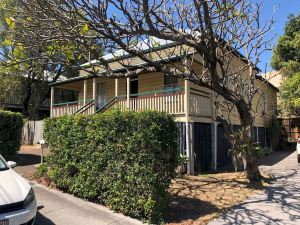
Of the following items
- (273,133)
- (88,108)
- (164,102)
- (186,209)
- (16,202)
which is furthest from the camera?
(273,133)

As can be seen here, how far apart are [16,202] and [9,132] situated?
395 inches

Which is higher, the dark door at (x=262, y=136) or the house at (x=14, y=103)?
the house at (x=14, y=103)

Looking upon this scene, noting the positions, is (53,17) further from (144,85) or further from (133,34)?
(144,85)

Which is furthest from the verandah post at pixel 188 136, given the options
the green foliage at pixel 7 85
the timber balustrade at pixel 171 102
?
the green foliage at pixel 7 85

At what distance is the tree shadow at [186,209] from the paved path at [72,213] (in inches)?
32.6

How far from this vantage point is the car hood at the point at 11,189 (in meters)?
5.69

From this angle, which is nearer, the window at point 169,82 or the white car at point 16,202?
the white car at point 16,202

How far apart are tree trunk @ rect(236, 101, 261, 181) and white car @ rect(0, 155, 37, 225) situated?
281 inches

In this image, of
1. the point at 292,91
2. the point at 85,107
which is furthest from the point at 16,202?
the point at 292,91

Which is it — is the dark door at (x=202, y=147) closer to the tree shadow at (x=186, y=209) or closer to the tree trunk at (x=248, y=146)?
the tree trunk at (x=248, y=146)

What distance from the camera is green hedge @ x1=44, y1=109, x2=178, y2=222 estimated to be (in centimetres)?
733

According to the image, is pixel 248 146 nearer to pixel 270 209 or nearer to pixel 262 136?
pixel 270 209

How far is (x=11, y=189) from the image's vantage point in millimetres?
5965

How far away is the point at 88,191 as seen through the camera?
856 centimetres
